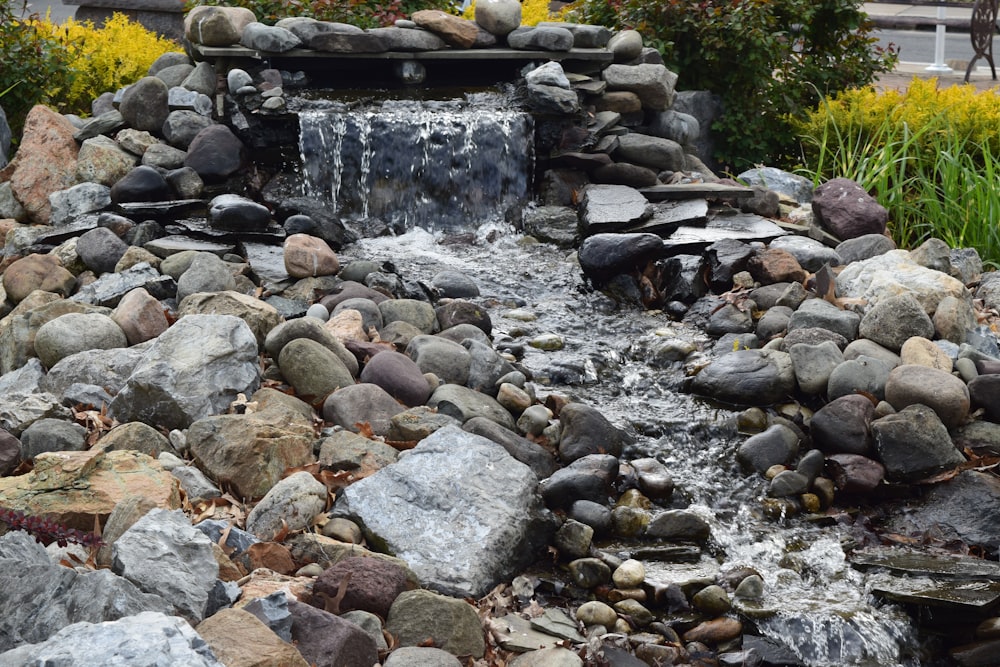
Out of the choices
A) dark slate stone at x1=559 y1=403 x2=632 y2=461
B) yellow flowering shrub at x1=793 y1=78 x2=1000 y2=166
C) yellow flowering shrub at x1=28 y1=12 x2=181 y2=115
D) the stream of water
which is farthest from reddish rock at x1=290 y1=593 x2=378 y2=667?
yellow flowering shrub at x1=28 y1=12 x2=181 y2=115

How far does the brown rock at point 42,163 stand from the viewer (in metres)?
7.43

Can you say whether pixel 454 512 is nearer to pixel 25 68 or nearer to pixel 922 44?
pixel 25 68

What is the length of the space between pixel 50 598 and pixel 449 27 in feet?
21.8

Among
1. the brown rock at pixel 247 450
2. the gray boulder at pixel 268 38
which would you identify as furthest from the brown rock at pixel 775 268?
the gray boulder at pixel 268 38

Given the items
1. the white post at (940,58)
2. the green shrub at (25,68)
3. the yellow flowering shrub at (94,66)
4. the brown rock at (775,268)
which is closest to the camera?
the brown rock at (775,268)

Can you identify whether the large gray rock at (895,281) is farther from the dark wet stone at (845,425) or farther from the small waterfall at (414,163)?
the small waterfall at (414,163)

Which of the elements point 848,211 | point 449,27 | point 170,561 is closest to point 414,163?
point 449,27

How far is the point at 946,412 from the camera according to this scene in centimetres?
493

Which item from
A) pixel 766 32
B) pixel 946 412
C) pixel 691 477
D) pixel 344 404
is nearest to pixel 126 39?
pixel 766 32

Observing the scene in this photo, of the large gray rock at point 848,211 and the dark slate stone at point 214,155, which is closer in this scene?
the large gray rock at point 848,211

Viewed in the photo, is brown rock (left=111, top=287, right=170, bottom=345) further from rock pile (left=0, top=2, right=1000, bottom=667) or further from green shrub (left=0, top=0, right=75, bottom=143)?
green shrub (left=0, top=0, right=75, bottom=143)

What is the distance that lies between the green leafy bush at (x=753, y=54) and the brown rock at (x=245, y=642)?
711 centimetres

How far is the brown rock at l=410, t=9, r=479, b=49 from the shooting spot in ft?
28.2

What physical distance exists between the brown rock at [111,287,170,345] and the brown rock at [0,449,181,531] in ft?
5.00
